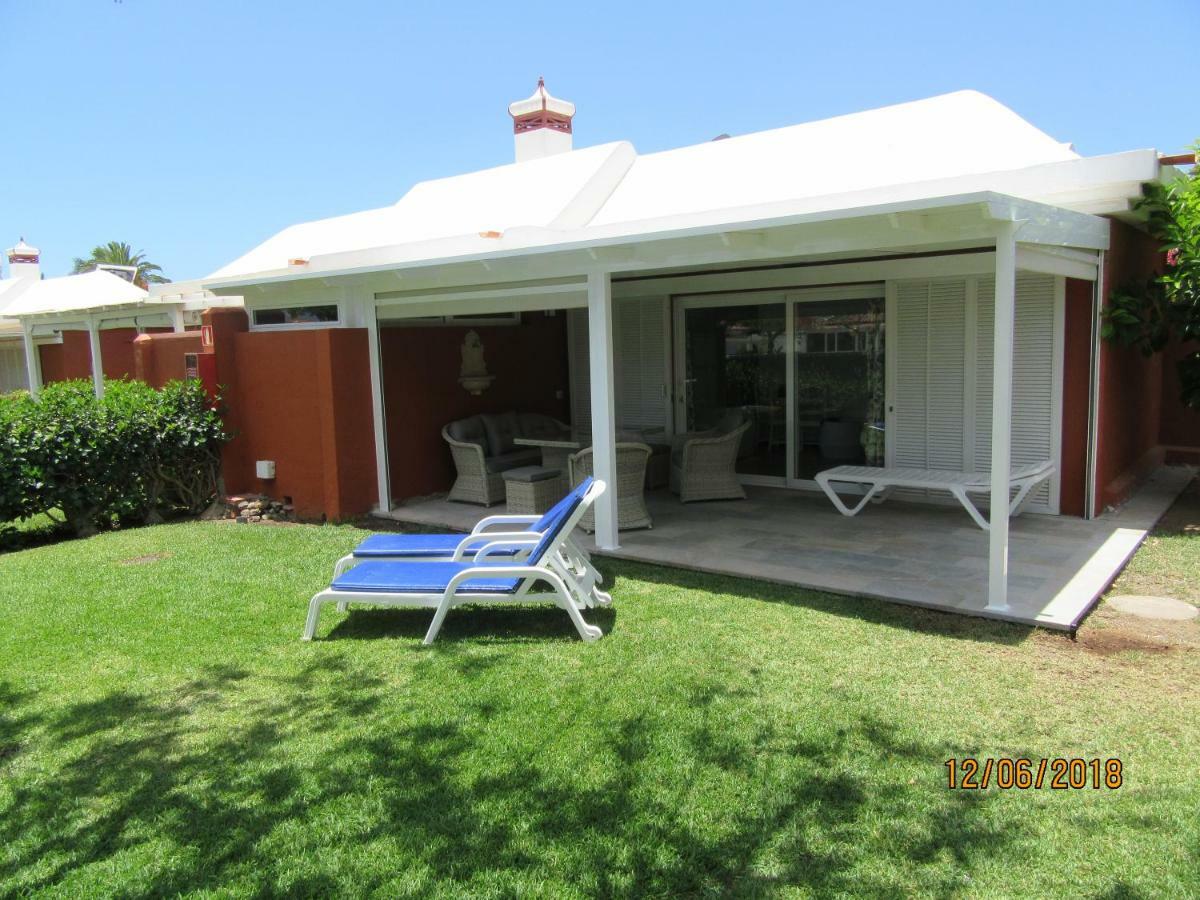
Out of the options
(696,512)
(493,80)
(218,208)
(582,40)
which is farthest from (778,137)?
(218,208)

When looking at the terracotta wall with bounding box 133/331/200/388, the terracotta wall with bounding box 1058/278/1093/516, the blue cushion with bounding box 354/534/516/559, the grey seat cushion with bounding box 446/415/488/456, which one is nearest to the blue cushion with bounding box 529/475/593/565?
the blue cushion with bounding box 354/534/516/559

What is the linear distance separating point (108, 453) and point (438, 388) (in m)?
3.80

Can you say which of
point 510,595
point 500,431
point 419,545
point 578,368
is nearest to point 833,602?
point 510,595

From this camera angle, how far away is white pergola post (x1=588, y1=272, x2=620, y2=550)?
783 centimetres

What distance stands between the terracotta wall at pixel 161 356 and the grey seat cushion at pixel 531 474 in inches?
200

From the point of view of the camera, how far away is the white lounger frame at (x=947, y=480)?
7.68 meters

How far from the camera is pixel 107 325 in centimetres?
1680

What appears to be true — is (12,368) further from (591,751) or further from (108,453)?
(591,751)

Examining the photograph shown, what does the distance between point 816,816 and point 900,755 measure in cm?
68

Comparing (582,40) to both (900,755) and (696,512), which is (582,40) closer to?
(696,512)

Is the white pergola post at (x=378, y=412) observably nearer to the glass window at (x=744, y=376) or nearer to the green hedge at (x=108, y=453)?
the green hedge at (x=108, y=453)

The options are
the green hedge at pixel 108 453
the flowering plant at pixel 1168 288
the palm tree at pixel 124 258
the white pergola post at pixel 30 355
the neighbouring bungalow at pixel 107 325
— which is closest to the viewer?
the flowering plant at pixel 1168 288
